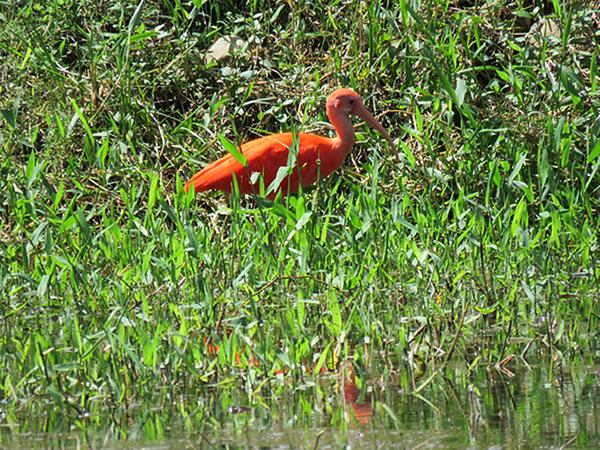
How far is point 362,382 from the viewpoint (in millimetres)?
4383

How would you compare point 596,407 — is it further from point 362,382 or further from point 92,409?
point 92,409

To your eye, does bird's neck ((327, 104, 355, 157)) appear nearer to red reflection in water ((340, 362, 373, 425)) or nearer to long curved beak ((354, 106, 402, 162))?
long curved beak ((354, 106, 402, 162))

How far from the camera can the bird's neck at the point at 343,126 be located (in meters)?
7.41

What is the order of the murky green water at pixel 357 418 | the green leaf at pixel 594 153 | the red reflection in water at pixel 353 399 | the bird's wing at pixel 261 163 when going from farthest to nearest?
the bird's wing at pixel 261 163, the green leaf at pixel 594 153, the red reflection in water at pixel 353 399, the murky green water at pixel 357 418

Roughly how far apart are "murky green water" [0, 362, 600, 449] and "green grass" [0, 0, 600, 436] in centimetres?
9

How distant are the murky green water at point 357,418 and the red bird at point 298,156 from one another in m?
2.69

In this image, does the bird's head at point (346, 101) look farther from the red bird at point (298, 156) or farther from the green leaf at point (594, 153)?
the green leaf at point (594, 153)

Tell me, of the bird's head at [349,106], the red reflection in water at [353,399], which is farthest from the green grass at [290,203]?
the bird's head at [349,106]

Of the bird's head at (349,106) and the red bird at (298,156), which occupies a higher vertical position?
the bird's head at (349,106)

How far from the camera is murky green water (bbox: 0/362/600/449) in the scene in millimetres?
3803

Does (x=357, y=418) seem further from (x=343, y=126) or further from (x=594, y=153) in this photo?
(x=343, y=126)

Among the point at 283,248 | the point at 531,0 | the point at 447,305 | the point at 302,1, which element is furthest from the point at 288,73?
the point at 447,305

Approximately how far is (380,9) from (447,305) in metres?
3.11

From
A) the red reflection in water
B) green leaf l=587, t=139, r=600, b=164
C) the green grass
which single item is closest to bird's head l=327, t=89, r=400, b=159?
the green grass
